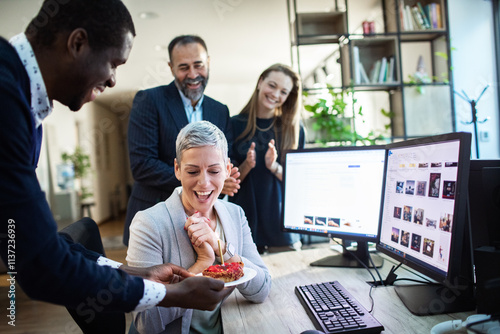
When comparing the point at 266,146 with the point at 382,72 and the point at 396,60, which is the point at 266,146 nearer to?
the point at 382,72

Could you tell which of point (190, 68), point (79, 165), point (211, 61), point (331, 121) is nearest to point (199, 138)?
point (190, 68)

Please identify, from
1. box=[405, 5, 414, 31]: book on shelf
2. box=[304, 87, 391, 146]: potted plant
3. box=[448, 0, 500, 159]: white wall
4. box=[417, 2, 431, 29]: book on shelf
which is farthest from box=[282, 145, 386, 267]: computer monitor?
box=[448, 0, 500, 159]: white wall

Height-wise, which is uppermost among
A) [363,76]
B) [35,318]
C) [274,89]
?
[363,76]

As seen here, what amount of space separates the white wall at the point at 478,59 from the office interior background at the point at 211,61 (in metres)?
0.01

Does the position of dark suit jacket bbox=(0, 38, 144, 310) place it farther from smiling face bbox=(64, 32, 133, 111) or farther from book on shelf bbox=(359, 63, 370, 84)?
book on shelf bbox=(359, 63, 370, 84)

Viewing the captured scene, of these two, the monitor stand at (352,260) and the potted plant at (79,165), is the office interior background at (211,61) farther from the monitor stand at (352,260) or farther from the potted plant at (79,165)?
the monitor stand at (352,260)

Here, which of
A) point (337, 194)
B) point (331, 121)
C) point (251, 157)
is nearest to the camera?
point (337, 194)

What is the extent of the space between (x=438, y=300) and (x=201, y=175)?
85 centimetres

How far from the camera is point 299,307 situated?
3.95 ft

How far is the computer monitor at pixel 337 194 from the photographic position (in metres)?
1.55

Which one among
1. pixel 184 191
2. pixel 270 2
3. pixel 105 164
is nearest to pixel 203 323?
pixel 184 191

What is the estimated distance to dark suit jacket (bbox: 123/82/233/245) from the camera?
76.2 inches

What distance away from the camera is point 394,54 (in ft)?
13.4

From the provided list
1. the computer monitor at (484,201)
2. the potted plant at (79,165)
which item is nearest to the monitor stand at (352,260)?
the computer monitor at (484,201)
